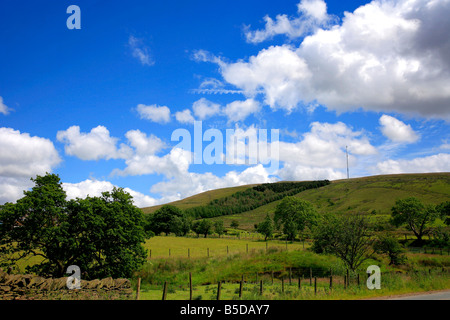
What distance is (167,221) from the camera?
109m

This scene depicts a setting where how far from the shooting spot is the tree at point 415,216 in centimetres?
8000

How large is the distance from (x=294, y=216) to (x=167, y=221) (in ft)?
149

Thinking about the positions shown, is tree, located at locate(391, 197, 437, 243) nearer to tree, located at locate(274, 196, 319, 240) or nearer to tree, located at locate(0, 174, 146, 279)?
tree, located at locate(274, 196, 319, 240)

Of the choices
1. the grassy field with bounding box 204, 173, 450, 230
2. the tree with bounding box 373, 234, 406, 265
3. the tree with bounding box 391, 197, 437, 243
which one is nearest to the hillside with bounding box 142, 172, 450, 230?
the grassy field with bounding box 204, 173, 450, 230

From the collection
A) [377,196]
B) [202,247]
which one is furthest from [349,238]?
[377,196]

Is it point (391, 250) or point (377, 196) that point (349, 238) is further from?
point (377, 196)

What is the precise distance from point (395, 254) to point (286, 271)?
67.8 feet

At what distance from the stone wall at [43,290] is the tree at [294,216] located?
67322mm

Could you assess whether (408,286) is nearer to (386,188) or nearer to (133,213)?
(133,213)

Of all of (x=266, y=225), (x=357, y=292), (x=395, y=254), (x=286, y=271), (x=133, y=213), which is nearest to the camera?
(x=357, y=292)

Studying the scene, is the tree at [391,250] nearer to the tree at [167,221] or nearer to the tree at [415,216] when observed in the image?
the tree at [415,216]
